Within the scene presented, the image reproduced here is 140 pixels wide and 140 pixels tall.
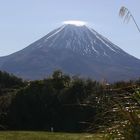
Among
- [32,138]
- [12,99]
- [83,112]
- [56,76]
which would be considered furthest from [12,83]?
[32,138]

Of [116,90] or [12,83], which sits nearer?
[116,90]

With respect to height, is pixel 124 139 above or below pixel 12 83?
below

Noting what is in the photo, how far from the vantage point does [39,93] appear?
4644 cm

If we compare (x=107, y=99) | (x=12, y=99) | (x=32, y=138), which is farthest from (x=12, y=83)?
(x=107, y=99)

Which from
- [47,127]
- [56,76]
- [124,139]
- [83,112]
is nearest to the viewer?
[124,139]

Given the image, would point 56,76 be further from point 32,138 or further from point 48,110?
point 32,138

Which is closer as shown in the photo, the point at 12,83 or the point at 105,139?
the point at 105,139

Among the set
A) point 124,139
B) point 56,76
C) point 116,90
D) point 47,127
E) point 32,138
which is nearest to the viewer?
point 124,139

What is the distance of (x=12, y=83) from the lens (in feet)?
204

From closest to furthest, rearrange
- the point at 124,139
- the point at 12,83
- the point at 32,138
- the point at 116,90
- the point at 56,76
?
the point at 124,139 < the point at 116,90 < the point at 32,138 < the point at 56,76 < the point at 12,83

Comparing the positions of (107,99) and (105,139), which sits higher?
(107,99)

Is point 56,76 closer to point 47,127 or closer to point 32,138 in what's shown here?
point 47,127

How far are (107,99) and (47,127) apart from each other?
38.1m

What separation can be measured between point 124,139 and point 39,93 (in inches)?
1535
